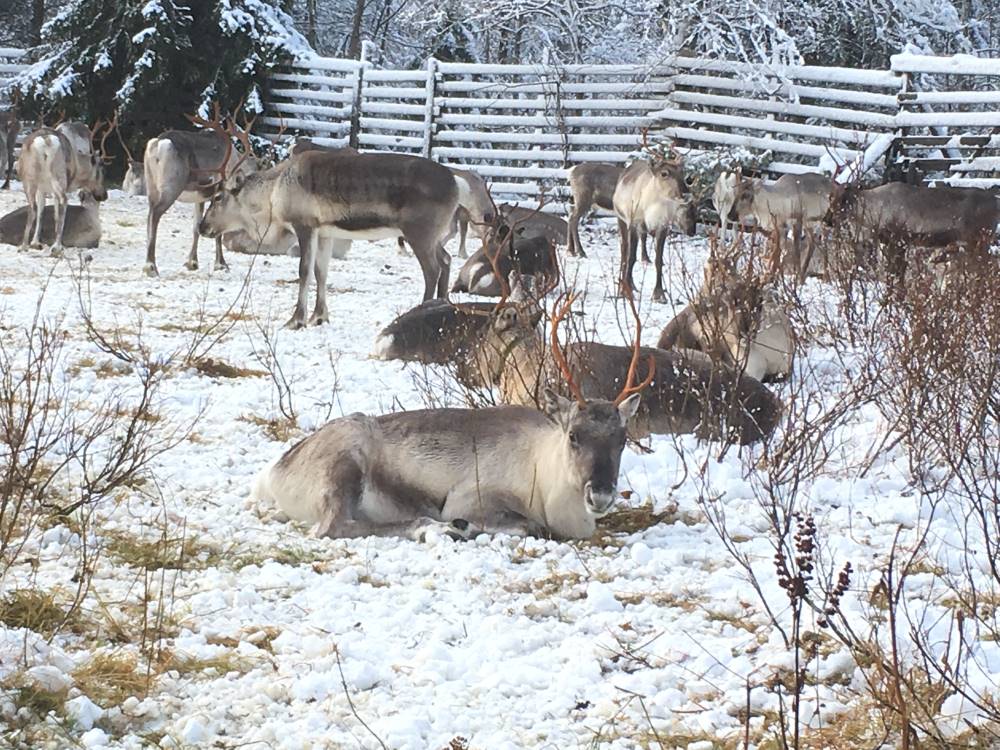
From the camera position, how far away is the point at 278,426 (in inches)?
244

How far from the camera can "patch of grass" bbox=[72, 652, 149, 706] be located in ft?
10.3

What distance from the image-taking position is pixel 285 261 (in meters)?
13.5

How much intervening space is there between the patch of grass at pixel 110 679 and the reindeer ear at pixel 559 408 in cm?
212

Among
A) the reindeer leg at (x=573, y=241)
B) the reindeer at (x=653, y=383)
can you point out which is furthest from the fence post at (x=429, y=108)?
the reindeer at (x=653, y=383)

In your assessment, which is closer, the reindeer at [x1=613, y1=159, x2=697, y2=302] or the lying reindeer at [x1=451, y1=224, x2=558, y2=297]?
the lying reindeer at [x1=451, y1=224, x2=558, y2=297]

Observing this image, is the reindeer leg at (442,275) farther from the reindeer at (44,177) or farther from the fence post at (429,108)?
the fence post at (429,108)

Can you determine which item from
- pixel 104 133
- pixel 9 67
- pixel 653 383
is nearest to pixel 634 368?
pixel 653 383

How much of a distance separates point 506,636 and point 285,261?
10318mm

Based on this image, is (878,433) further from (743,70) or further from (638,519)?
(743,70)

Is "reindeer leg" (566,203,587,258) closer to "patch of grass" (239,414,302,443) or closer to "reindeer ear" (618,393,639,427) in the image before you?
"patch of grass" (239,414,302,443)

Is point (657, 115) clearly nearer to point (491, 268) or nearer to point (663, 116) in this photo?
point (663, 116)

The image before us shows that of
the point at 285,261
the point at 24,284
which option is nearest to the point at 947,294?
the point at 24,284

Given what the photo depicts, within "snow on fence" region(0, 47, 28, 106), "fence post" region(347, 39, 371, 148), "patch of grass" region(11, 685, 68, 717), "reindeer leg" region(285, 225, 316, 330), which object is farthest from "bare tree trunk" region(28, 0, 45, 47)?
"patch of grass" region(11, 685, 68, 717)

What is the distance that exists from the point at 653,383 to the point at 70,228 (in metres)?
8.80
